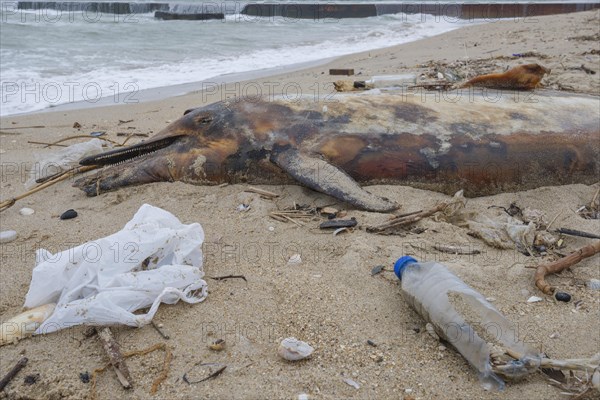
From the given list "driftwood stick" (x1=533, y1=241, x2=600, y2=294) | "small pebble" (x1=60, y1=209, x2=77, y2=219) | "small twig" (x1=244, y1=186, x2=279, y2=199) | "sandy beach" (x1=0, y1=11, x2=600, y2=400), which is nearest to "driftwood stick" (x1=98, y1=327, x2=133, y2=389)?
"sandy beach" (x1=0, y1=11, x2=600, y2=400)

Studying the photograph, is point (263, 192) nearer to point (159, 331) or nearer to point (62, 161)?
point (159, 331)

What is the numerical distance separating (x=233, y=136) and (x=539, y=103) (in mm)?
2753

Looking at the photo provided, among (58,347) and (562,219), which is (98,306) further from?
(562,219)

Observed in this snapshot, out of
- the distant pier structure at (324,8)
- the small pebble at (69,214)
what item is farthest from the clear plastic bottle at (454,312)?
the distant pier structure at (324,8)

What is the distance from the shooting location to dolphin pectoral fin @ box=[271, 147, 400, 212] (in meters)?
3.94

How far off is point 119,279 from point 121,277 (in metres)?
0.01

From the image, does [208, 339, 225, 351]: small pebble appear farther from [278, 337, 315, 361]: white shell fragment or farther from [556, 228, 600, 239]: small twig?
[556, 228, 600, 239]: small twig

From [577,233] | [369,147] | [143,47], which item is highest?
[143,47]

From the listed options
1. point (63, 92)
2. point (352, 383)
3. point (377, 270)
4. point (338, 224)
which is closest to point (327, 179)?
point (338, 224)

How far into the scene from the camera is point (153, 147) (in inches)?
186

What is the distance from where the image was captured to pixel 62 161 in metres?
5.11

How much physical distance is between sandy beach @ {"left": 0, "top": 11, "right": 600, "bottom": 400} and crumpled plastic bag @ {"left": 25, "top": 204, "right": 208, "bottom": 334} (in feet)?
0.27

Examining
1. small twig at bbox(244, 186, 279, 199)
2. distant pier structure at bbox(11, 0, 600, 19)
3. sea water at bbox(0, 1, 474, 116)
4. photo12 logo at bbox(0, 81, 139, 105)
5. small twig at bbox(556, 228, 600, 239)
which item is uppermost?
distant pier structure at bbox(11, 0, 600, 19)

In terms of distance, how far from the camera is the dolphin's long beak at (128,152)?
4.63 meters
